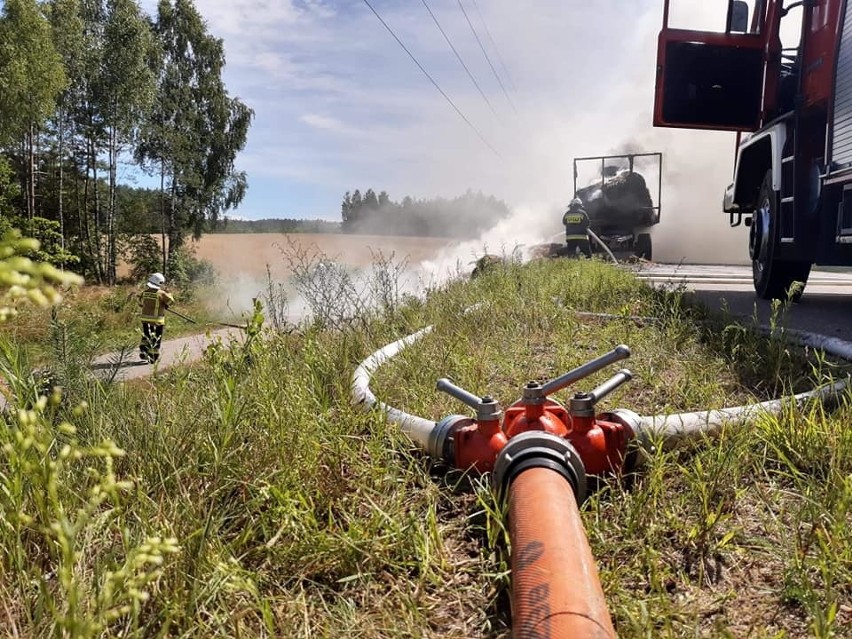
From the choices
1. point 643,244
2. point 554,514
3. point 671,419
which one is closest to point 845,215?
point 671,419

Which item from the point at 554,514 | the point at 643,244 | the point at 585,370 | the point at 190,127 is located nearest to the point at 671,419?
the point at 585,370

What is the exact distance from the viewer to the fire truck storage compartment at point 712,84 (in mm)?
6312

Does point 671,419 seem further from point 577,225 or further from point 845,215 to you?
point 577,225

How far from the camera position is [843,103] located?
182 inches

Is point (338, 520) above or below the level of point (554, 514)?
below

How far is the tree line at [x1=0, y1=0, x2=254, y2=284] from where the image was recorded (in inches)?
961

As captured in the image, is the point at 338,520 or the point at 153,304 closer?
the point at 338,520

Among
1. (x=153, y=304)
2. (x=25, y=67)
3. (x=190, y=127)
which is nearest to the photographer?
(x=153, y=304)

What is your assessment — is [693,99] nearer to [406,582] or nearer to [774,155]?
[774,155]

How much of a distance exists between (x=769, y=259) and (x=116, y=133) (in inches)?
1111

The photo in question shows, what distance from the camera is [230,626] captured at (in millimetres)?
1364

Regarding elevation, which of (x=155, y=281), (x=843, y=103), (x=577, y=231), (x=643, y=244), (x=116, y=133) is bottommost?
(x=155, y=281)

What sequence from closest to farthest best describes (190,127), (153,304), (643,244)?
(153,304), (643,244), (190,127)

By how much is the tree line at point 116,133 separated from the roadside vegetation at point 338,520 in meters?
22.2
